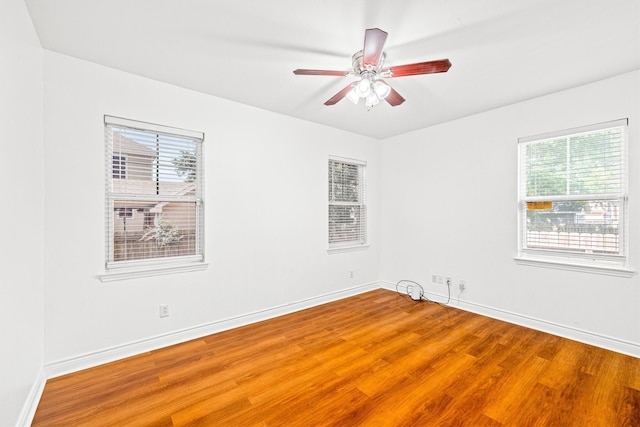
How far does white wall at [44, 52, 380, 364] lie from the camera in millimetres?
2215

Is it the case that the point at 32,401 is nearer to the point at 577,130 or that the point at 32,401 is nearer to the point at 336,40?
the point at 336,40

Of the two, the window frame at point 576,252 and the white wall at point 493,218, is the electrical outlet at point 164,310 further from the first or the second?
the window frame at point 576,252

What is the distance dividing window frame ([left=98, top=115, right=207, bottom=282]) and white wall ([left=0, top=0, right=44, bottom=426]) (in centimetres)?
43

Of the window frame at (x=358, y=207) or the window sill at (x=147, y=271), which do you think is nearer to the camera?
the window sill at (x=147, y=271)

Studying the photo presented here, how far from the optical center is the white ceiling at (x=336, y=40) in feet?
5.69

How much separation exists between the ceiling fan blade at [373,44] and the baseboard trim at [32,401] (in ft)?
9.76

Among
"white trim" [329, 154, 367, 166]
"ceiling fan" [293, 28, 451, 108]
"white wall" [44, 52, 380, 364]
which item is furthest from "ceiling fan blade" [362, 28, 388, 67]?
"white trim" [329, 154, 367, 166]

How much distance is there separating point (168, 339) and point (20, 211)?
1.64 meters

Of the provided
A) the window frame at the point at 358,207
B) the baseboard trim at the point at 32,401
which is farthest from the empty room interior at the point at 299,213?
the window frame at the point at 358,207

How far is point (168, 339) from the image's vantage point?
2.70 metres

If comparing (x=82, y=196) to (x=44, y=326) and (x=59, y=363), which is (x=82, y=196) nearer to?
(x=44, y=326)

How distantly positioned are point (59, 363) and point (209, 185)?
6.18 ft

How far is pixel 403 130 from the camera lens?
4281mm

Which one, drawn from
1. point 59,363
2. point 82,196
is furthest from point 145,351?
point 82,196
